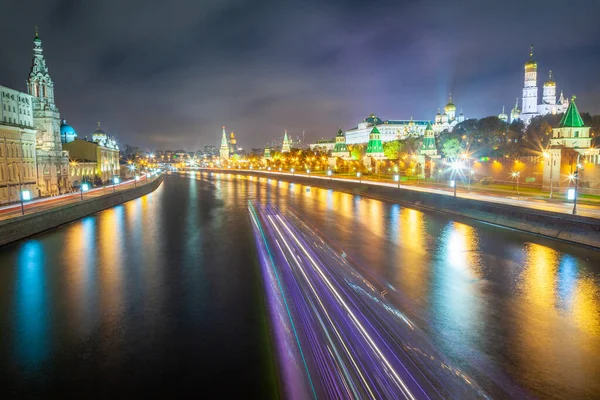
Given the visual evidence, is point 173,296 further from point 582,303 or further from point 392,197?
point 392,197

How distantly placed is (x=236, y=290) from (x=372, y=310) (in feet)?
13.9

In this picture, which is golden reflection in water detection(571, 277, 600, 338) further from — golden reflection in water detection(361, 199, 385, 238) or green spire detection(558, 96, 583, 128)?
green spire detection(558, 96, 583, 128)

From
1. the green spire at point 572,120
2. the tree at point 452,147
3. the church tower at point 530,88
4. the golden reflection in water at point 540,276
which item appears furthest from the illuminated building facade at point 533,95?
the golden reflection in water at point 540,276

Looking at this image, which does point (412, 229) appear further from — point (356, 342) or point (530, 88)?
point (530, 88)

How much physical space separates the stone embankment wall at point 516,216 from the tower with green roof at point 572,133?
17118mm

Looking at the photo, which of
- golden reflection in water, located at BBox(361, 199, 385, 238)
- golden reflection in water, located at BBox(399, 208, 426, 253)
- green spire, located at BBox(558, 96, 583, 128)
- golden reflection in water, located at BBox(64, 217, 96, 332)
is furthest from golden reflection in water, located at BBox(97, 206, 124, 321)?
green spire, located at BBox(558, 96, 583, 128)

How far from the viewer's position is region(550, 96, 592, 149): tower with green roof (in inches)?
1635

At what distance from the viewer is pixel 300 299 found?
1137 centimetres

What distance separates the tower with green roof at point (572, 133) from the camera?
41531 mm

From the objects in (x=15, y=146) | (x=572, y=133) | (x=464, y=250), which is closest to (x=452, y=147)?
(x=572, y=133)

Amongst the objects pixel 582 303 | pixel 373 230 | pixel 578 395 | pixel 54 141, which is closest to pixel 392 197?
pixel 373 230

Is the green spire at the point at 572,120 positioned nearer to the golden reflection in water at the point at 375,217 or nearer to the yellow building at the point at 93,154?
the golden reflection in water at the point at 375,217

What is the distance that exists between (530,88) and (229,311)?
15296cm

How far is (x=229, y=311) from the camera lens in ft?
35.6
